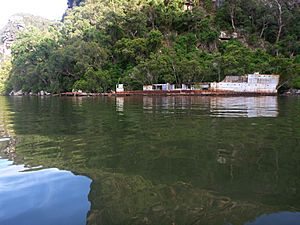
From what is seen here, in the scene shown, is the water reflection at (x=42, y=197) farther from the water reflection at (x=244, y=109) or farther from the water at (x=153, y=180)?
the water reflection at (x=244, y=109)

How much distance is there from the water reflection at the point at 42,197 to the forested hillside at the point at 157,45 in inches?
2174

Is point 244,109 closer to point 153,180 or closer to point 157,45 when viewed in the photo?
point 153,180

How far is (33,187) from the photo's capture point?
600 cm

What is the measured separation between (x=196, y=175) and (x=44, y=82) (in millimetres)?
88693

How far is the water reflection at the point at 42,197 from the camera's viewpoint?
14.9ft

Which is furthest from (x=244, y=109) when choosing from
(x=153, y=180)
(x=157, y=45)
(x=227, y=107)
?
(x=157, y=45)

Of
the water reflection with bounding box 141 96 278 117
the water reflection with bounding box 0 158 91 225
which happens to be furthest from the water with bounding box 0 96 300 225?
the water reflection with bounding box 141 96 278 117

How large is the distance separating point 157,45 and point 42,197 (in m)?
69.9

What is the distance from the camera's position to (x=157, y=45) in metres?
73.2

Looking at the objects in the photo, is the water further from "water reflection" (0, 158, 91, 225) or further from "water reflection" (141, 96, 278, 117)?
"water reflection" (141, 96, 278, 117)

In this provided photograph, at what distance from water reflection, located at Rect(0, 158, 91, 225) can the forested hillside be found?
5521cm

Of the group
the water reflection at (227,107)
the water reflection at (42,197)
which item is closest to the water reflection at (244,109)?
the water reflection at (227,107)

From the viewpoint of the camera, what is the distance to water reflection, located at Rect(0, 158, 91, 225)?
14.9 feet

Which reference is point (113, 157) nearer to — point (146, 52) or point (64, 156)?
point (64, 156)
